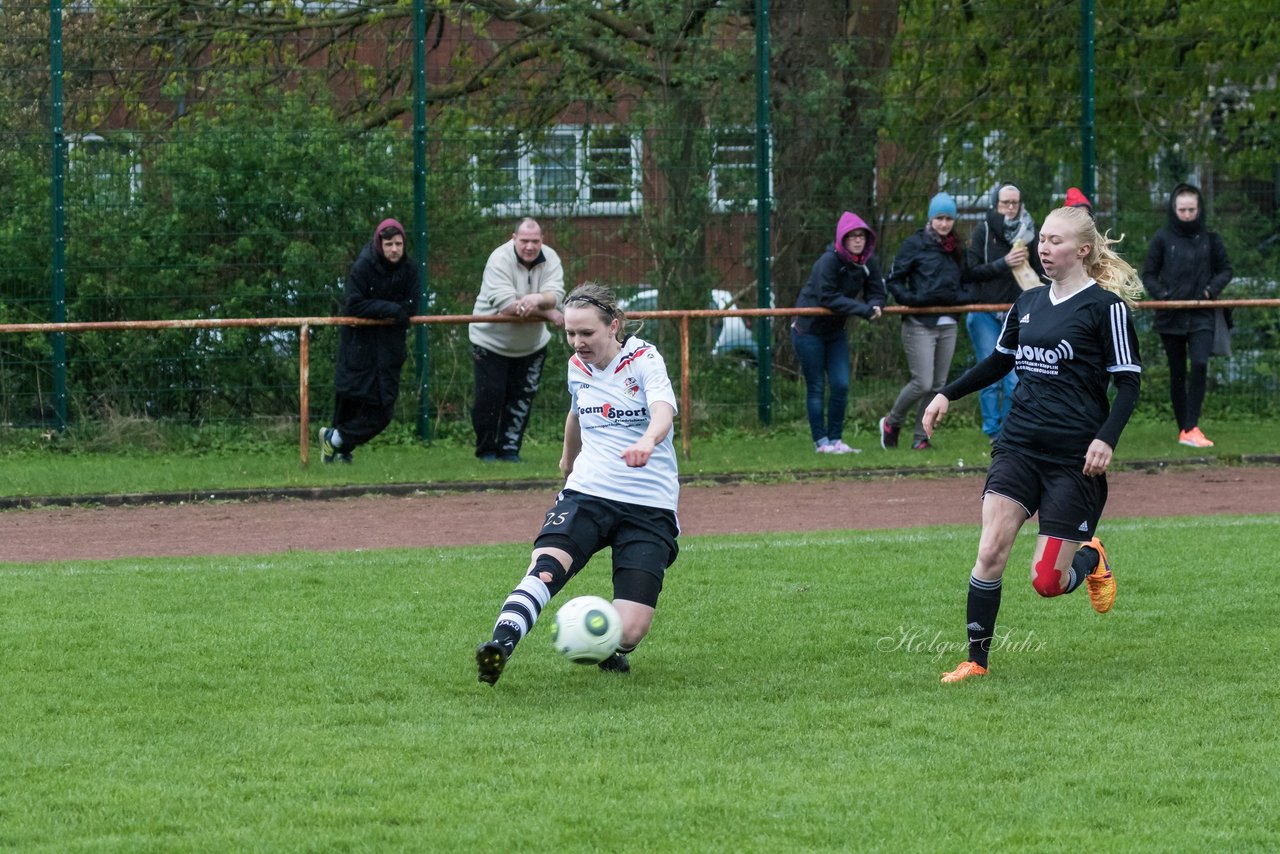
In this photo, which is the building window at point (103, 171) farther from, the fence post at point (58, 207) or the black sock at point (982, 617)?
the black sock at point (982, 617)

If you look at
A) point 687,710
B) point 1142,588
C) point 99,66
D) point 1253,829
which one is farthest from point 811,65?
point 1253,829

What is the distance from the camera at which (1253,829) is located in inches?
172

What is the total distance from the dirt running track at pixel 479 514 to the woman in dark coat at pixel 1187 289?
3.84ft

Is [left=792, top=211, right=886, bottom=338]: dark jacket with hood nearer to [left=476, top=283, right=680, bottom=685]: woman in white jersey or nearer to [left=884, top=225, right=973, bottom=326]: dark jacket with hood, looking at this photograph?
[left=884, top=225, right=973, bottom=326]: dark jacket with hood

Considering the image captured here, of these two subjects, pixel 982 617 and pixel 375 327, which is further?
pixel 375 327

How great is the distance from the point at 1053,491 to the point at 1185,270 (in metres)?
8.03

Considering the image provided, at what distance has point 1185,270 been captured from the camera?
13.7 meters

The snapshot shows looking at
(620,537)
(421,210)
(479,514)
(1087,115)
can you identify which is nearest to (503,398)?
(479,514)

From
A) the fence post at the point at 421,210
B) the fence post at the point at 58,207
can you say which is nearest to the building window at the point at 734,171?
the fence post at the point at 421,210

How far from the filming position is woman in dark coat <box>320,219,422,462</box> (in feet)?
→ 42.8

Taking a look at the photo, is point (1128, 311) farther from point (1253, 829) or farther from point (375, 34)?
point (375, 34)

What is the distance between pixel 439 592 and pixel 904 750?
3.41 metres

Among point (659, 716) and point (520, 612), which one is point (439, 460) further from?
point (659, 716)

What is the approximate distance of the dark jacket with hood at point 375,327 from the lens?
13039 mm
